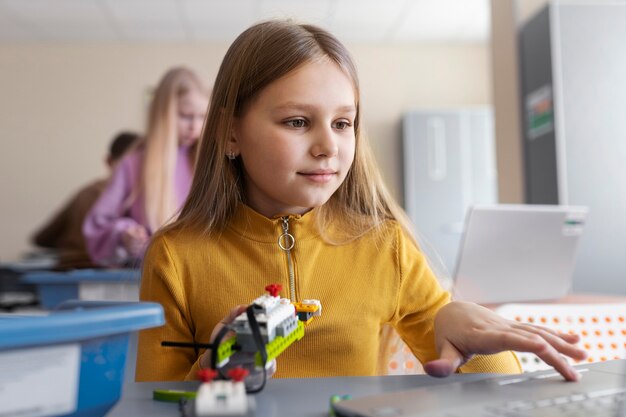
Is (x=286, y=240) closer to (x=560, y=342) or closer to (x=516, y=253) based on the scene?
(x=560, y=342)

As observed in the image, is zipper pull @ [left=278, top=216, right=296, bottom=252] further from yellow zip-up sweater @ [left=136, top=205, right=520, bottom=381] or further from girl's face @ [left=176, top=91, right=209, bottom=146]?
girl's face @ [left=176, top=91, right=209, bottom=146]

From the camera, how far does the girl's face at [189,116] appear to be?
2.11m

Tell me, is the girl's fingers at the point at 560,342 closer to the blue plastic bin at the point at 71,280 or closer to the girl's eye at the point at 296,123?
the girl's eye at the point at 296,123

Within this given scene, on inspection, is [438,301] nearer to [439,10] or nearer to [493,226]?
[493,226]

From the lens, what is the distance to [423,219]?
5.04m

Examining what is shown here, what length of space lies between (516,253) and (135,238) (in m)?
1.12

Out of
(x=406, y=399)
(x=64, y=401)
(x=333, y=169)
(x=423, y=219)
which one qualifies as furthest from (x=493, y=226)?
(x=423, y=219)

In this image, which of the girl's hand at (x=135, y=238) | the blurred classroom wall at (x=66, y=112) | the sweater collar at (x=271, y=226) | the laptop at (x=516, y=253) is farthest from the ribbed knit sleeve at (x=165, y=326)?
the blurred classroom wall at (x=66, y=112)

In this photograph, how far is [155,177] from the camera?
2111 mm

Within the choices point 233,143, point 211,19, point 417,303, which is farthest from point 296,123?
point 211,19

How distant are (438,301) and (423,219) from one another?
4.23m

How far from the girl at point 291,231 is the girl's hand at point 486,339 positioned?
114 millimetres

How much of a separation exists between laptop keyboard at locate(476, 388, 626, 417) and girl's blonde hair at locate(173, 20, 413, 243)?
0.49 meters

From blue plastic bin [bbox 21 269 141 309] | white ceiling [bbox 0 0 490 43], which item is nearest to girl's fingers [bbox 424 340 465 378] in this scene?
blue plastic bin [bbox 21 269 141 309]
